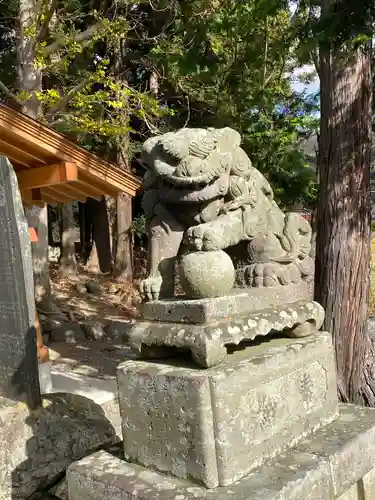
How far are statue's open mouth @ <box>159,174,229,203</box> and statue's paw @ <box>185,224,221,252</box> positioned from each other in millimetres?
162

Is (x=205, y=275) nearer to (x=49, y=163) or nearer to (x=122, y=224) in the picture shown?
(x=49, y=163)

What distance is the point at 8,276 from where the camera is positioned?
3900mm

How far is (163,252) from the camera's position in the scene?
2.68 meters

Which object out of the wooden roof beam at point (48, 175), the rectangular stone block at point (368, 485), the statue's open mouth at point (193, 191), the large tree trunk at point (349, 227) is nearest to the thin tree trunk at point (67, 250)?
the wooden roof beam at point (48, 175)

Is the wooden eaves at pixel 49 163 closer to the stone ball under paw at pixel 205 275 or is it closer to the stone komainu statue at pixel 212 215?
the stone komainu statue at pixel 212 215

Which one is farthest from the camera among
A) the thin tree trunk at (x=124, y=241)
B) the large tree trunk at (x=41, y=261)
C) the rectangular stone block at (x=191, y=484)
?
the thin tree trunk at (x=124, y=241)

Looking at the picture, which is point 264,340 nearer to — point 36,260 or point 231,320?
point 231,320

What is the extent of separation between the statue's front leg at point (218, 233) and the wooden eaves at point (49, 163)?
3.75m

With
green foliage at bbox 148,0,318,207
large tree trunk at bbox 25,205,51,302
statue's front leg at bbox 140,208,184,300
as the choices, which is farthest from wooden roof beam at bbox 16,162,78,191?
statue's front leg at bbox 140,208,184,300

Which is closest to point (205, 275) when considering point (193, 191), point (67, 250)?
point (193, 191)

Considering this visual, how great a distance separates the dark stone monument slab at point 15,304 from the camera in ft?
11.8

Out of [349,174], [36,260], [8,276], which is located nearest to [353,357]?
[349,174]

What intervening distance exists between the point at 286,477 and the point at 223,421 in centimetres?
38

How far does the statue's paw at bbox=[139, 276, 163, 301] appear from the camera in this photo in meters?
2.57
